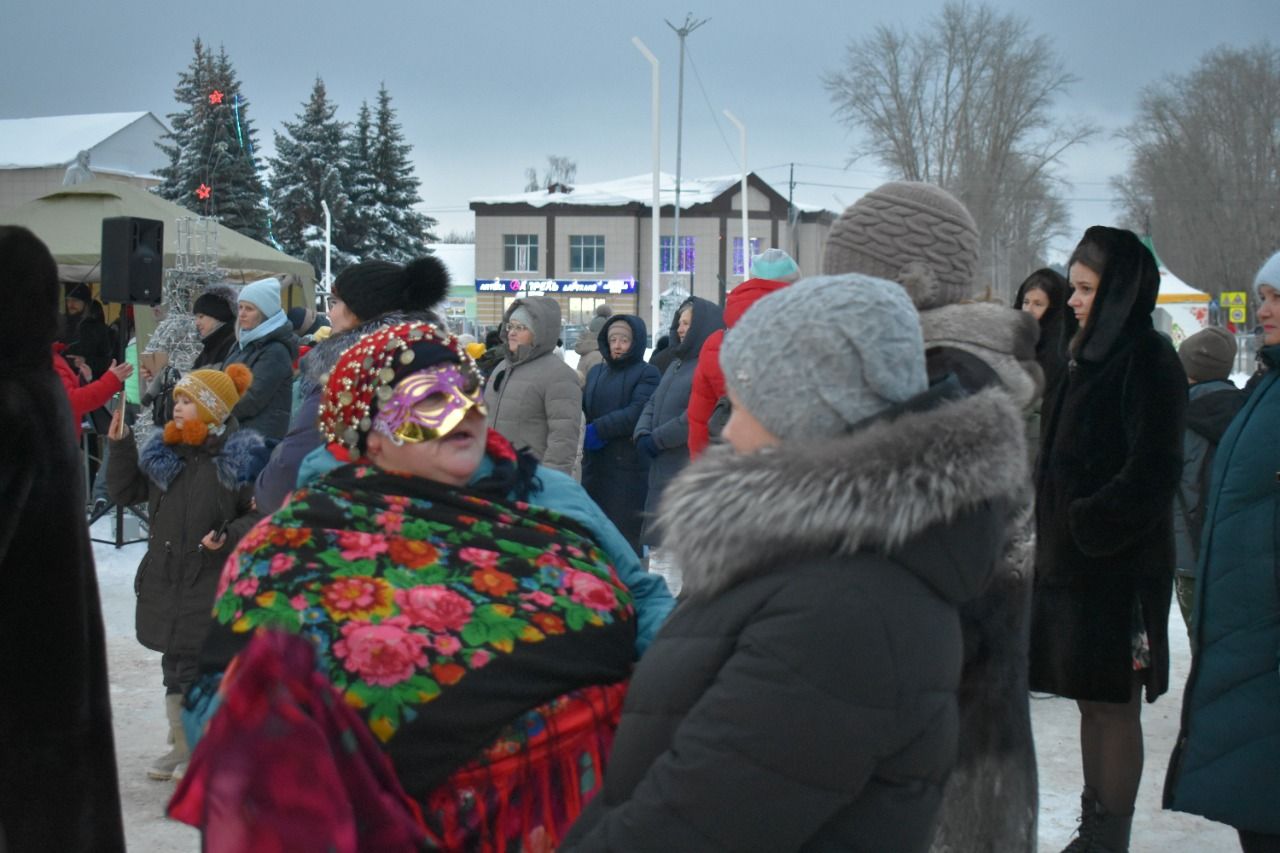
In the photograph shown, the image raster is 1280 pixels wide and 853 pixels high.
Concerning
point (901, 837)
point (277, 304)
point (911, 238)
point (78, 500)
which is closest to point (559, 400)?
point (277, 304)

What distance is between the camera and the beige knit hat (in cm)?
262

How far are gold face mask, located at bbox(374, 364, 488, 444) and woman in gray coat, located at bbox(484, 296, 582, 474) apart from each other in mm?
4258

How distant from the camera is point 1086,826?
3.92 m

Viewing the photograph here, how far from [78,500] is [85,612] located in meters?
0.30

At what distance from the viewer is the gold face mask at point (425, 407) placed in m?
2.38

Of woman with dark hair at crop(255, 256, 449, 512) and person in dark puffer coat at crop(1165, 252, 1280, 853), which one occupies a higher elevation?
woman with dark hair at crop(255, 256, 449, 512)

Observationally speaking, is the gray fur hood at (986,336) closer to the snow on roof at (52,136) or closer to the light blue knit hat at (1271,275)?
the light blue knit hat at (1271,275)

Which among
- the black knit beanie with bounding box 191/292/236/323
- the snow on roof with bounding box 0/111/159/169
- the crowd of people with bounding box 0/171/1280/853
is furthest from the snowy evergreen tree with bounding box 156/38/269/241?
the crowd of people with bounding box 0/171/1280/853

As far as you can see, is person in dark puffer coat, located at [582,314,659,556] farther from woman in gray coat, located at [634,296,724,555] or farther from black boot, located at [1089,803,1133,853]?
black boot, located at [1089,803,1133,853]

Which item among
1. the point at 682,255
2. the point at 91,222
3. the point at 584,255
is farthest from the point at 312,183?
the point at 91,222

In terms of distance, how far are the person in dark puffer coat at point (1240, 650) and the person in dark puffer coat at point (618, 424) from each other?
4.60 m

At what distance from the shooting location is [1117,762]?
388cm

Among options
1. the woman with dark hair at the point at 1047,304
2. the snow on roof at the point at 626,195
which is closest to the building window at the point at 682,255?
the snow on roof at the point at 626,195

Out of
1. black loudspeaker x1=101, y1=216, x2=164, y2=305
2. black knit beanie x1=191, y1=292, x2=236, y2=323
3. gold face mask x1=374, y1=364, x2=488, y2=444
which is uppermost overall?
black loudspeaker x1=101, y1=216, x2=164, y2=305
